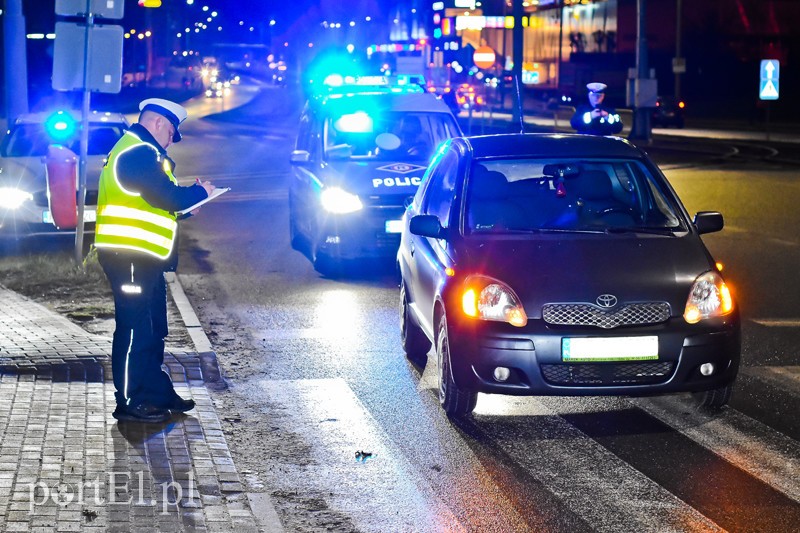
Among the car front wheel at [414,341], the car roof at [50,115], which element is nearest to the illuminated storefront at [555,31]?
the car roof at [50,115]

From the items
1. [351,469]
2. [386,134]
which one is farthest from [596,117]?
[351,469]

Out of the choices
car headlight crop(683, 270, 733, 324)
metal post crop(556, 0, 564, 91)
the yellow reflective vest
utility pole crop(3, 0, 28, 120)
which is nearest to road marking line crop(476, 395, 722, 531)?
car headlight crop(683, 270, 733, 324)

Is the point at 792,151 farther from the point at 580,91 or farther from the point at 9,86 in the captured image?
the point at 580,91

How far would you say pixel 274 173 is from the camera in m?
28.9

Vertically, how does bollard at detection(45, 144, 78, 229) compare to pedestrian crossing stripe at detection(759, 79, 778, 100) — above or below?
below

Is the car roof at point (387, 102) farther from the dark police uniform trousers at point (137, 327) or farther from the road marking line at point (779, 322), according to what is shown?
Result: the dark police uniform trousers at point (137, 327)

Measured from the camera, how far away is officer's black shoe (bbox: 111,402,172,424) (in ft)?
23.8

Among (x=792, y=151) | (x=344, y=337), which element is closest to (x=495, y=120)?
(x=792, y=151)

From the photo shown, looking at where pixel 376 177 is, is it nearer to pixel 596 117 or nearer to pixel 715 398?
pixel 596 117

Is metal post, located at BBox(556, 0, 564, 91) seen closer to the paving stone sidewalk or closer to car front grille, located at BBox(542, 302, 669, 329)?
the paving stone sidewalk

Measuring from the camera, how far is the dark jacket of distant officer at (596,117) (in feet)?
57.0

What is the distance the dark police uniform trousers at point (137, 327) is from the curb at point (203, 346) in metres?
1.53

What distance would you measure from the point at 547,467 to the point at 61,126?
1252 cm

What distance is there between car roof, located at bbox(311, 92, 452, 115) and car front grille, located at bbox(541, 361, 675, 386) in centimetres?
775
